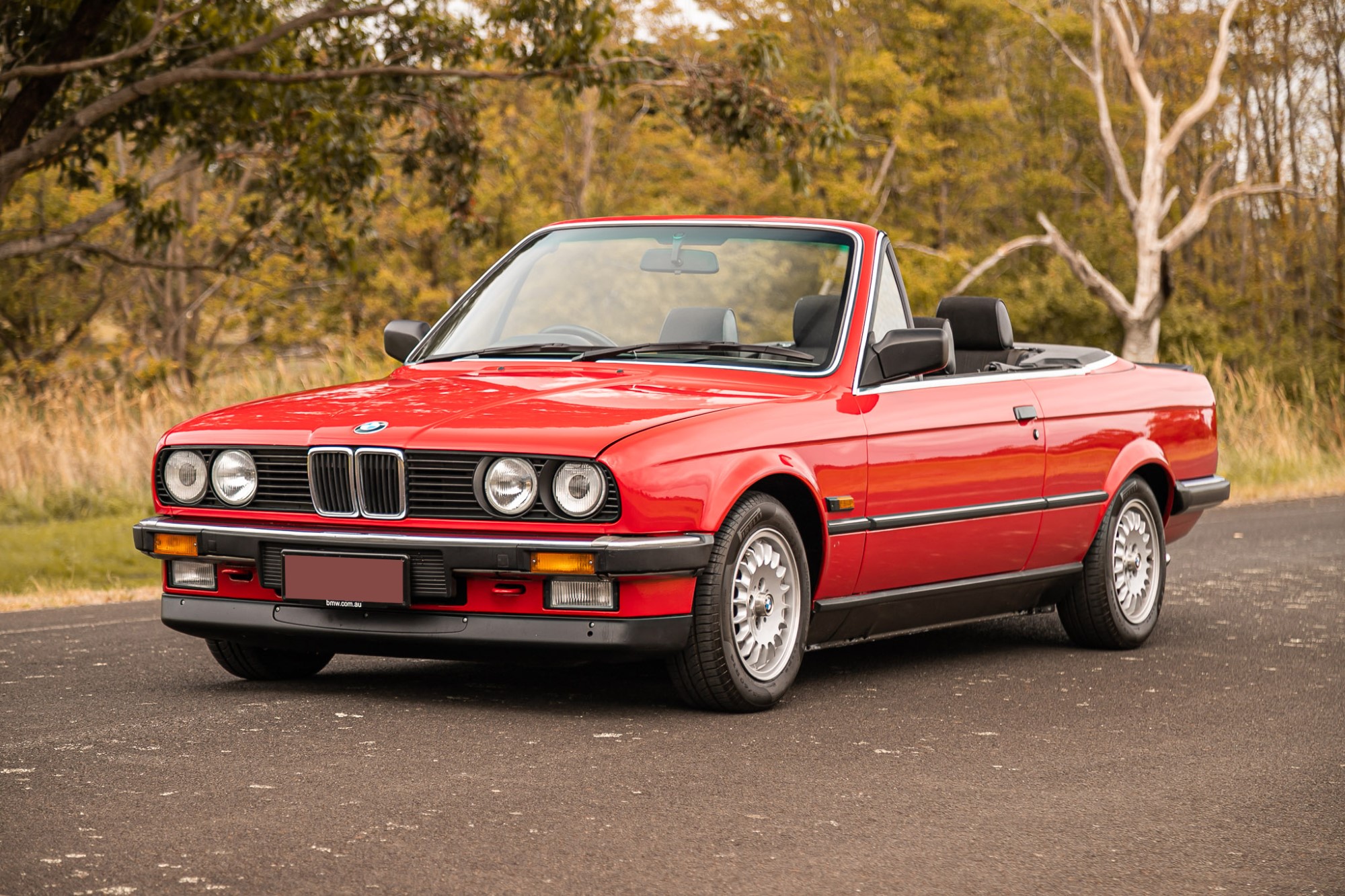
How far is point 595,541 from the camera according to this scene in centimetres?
542

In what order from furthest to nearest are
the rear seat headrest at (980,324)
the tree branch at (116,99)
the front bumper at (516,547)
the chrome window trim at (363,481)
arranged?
the tree branch at (116,99) → the rear seat headrest at (980,324) → the chrome window trim at (363,481) → the front bumper at (516,547)

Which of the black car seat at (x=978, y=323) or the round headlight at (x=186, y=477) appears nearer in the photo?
the round headlight at (x=186, y=477)

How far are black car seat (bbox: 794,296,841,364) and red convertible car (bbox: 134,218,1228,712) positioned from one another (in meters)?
0.01

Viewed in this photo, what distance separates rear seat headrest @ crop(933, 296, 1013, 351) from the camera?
759cm

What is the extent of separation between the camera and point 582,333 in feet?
22.7

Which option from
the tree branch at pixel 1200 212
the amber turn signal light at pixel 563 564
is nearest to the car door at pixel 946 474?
the amber turn signal light at pixel 563 564

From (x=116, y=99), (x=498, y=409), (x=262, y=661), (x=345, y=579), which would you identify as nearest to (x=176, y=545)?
(x=262, y=661)

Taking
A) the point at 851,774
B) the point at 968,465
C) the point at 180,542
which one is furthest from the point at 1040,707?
the point at 180,542

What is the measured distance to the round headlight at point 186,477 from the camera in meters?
6.04

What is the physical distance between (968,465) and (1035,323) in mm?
30825

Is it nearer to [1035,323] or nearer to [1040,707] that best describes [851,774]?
[1040,707]

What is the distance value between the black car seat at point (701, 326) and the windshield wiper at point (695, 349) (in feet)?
0.14

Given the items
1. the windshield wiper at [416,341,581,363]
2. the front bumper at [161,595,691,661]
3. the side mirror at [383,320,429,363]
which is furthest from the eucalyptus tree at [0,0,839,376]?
the front bumper at [161,595,691,661]

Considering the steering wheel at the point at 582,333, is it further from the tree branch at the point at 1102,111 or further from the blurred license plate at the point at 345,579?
the tree branch at the point at 1102,111
